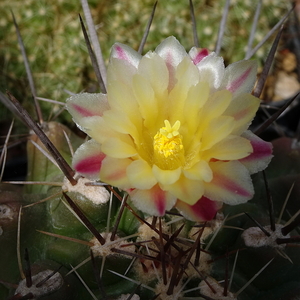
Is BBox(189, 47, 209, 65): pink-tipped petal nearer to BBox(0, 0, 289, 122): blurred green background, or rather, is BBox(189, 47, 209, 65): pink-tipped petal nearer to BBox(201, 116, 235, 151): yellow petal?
BBox(201, 116, 235, 151): yellow petal

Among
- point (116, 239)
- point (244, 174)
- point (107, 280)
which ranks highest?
point (244, 174)

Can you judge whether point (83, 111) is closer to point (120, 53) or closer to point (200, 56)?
point (120, 53)

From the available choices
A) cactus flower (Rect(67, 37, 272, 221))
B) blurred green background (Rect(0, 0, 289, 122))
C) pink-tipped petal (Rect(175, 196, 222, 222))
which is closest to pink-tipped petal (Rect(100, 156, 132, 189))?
cactus flower (Rect(67, 37, 272, 221))

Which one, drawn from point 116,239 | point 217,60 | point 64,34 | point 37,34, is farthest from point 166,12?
point 116,239

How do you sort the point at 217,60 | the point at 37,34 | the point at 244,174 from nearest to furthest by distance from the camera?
the point at 244,174 < the point at 217,60 < the point at 37,34

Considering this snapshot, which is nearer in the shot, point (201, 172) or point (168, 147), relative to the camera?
point (201, 172)

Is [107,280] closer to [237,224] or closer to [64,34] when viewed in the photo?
[237,224]

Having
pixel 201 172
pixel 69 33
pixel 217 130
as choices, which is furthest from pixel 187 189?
pixel 69 33

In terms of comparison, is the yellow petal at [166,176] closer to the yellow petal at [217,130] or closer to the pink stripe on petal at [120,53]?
the yellow petal at [217,130]
